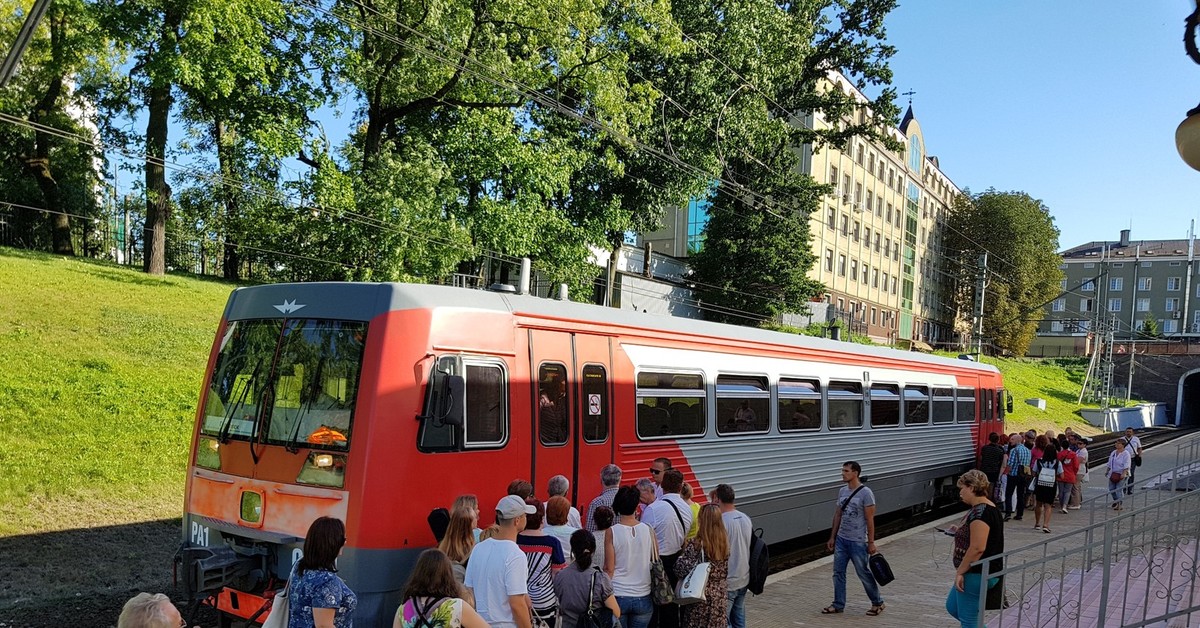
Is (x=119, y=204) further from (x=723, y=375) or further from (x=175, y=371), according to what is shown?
(x=723, y=375)

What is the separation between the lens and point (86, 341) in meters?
18.0

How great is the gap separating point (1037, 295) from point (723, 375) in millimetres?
78517

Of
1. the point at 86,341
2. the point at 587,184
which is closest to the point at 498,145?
the point at 587,184

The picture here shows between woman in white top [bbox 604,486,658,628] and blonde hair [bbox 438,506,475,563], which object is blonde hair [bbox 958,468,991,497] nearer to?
woman in white top [bbox 604,486,658,628]

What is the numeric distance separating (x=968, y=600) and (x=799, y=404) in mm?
5758

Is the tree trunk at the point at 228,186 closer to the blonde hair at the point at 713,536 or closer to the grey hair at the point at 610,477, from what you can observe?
the grey hair at the point at 610,477

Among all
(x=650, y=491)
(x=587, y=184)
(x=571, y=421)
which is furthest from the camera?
(x=587, y=184)

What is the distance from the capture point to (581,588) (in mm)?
5918

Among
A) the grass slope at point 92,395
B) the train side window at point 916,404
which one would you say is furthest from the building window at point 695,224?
the train side window at point 916,404

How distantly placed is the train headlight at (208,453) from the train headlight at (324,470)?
1.19m

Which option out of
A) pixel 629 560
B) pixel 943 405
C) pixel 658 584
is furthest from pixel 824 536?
pixel 629 560

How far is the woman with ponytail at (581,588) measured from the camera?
19.2ft

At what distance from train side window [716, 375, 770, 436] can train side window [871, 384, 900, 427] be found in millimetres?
3651

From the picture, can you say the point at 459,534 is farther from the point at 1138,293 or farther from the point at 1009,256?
the point at 1138,293
